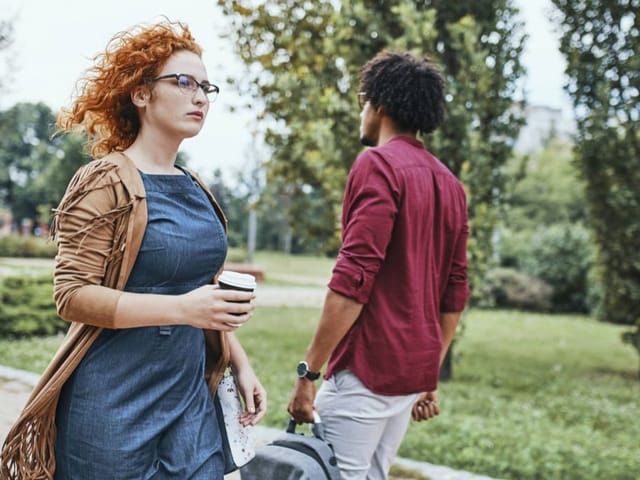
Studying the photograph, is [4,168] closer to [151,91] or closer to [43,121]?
[43,121]

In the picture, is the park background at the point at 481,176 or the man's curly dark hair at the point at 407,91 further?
the park background at the point at 481,176

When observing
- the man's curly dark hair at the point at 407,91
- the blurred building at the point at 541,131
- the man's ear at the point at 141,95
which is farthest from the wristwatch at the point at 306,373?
the blurred building at the point at 541,131

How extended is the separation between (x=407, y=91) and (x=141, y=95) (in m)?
1.11

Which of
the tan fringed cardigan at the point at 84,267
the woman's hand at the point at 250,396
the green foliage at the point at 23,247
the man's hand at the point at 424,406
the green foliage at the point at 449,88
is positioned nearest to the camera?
the tan fringed cardigan at the point at 84,267

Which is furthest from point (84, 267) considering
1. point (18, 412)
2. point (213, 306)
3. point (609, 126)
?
point (609, 126)

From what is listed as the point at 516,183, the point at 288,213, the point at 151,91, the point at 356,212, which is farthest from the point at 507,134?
the point at 151,91

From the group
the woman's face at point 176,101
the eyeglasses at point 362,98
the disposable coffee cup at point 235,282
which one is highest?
the eyeglasses at point 362,98

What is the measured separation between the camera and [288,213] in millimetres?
11250

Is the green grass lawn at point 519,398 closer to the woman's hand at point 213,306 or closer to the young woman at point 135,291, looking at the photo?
the young woman at point 135,291

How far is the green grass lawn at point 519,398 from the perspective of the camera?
5.50 metres

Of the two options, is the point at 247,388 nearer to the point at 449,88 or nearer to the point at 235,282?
the point at 235,282

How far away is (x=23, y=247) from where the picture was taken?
34.5 meters

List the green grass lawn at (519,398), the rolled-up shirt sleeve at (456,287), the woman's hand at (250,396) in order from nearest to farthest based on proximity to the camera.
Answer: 1. the woman's hand at (250,396)
2. the rolled-up shirt sleeve at (456,287)
3. the green grass lawn at (519,398)

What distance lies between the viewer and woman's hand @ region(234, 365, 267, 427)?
220cm
